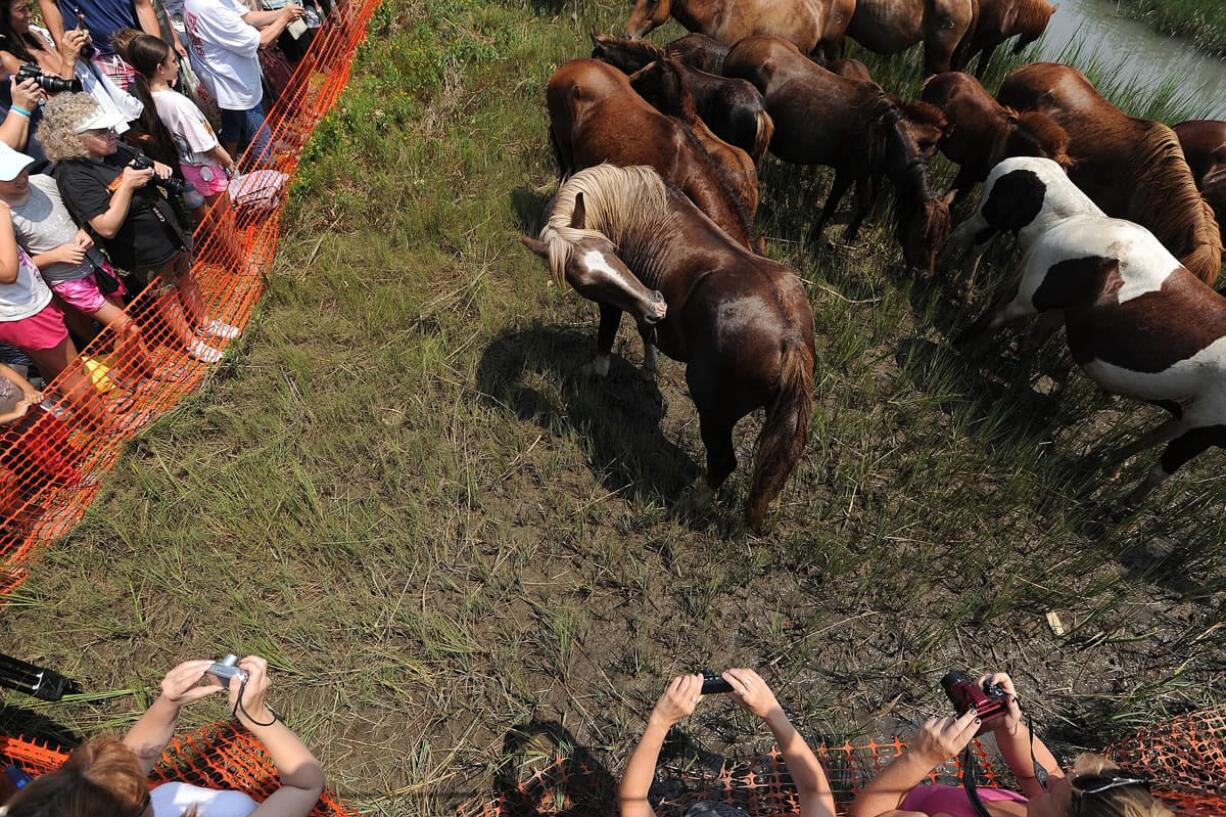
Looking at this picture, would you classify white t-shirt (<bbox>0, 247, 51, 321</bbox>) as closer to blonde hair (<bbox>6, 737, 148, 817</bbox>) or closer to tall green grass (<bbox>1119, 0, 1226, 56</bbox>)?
blonde hair (<bbox>6, 737, 148, 817</bbox>)

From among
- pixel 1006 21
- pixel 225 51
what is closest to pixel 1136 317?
pixel 1006 21

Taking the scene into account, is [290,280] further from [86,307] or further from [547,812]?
[547,812]

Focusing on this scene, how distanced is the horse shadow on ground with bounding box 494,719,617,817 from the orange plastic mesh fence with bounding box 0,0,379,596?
8.50 feet

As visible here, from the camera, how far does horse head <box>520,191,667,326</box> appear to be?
338 cm

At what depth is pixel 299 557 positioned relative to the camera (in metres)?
3.33

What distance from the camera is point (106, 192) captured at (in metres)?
3.59

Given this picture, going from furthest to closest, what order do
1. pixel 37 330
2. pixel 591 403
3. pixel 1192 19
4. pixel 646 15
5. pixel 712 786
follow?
pixel 1192 19 → pixel 646 15 → pixel 591 403 → pixel 37 330 → pixel 712 786

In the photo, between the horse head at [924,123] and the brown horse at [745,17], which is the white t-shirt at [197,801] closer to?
the horse head at [924,123]

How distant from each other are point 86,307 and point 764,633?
13.8 ft

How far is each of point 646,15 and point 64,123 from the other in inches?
233

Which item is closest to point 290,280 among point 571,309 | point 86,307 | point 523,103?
point 86,307

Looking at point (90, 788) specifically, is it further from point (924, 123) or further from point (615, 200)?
point (924, 123)

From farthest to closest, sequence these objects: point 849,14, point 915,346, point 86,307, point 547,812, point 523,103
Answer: point 849,14 < point 523,103 < point 915,346 < point 86,307 < point 547,812

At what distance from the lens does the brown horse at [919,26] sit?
7379mm
